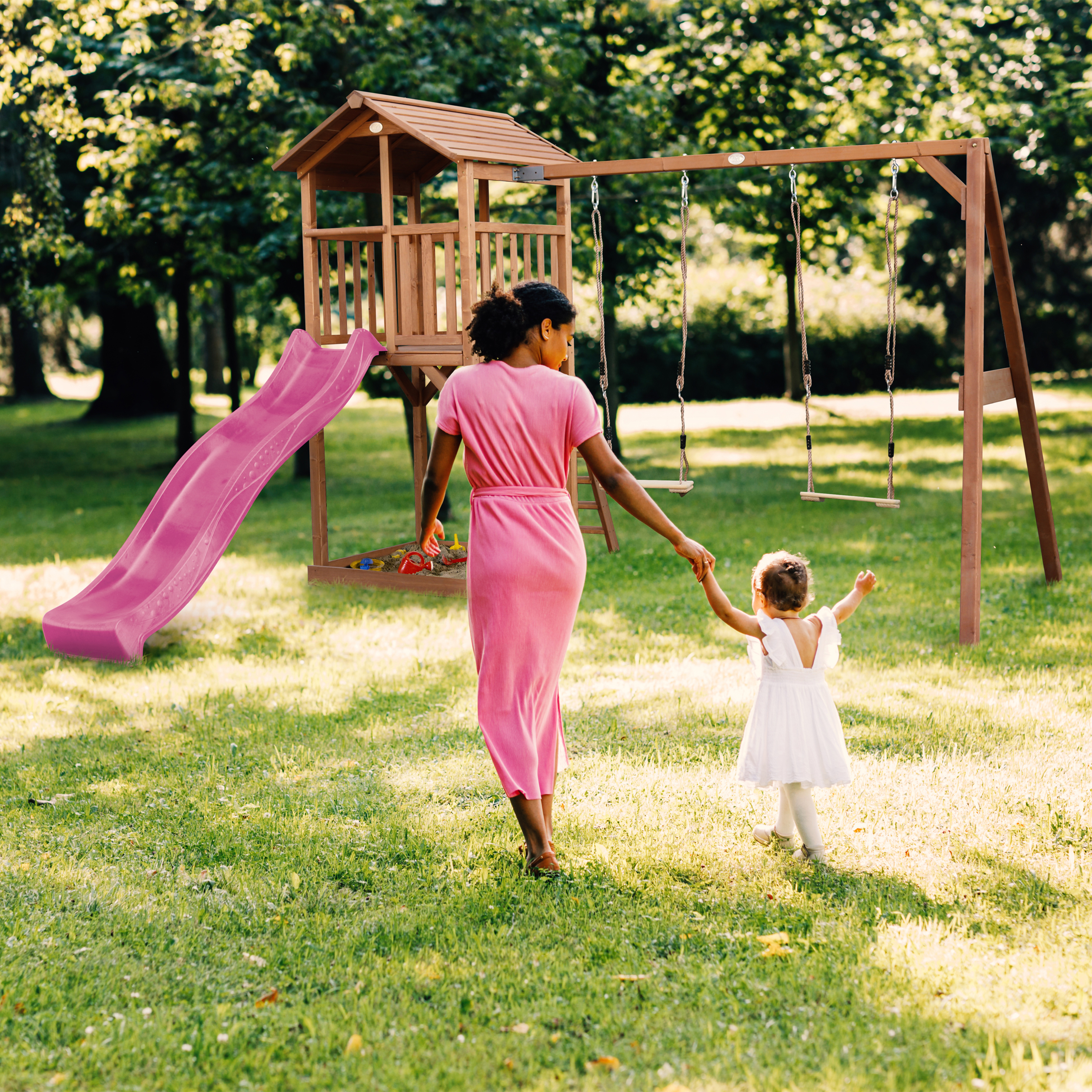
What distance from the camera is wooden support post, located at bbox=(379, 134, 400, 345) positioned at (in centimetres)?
830

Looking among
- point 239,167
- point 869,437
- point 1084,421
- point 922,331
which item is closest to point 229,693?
point 239,167

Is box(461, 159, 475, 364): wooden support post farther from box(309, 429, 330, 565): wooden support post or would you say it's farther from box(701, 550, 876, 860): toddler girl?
box(701, 550, 876, 860): toddler girl

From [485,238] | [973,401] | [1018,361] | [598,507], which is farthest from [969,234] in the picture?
[598,507]

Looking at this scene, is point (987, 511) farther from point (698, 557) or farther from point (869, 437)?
point (698, 557)

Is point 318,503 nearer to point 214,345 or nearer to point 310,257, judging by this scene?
point 310,257

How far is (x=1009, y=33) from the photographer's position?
1761cm

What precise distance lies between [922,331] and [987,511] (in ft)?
60.0

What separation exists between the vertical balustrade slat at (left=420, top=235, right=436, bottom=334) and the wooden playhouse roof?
25.7 inches

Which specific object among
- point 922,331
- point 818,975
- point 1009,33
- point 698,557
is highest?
point 1009,33

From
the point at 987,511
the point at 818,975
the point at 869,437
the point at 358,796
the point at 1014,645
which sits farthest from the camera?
the point at 869,437

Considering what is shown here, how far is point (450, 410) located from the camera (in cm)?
425

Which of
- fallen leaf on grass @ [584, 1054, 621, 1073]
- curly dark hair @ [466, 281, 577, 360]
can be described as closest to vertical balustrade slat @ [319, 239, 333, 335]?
curly dark hair @ [466, 281, 577, 360]

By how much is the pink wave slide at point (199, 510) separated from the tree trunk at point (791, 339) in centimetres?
1223

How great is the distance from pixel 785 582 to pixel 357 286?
5239 mm
